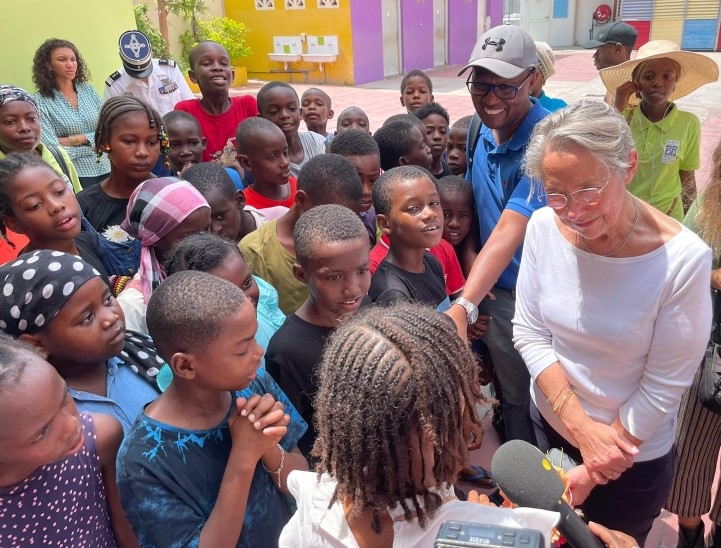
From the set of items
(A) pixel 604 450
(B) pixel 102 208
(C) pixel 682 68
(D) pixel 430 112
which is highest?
(C) pixel 682 68

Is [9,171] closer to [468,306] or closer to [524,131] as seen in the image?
[468,306]

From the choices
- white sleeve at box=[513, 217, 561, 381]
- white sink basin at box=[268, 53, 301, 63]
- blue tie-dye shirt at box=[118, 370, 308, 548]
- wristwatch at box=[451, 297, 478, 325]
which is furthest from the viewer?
white sink basin at box=[268, 53, 301, 63]

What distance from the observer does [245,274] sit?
7.29ft

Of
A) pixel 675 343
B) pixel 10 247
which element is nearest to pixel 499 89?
pixel 675 343

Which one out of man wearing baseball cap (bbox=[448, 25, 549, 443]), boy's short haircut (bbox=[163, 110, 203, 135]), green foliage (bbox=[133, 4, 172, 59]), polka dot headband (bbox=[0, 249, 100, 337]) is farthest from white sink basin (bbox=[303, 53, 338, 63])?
polka dot headband (bbox=[0, 249, 100, 337])

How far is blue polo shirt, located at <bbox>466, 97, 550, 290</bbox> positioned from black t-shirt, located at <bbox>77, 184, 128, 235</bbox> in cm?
176

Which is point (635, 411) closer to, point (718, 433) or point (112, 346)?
point (718, 433)

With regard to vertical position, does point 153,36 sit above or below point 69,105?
above

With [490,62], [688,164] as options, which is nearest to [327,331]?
[490,62]

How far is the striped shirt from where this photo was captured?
4672 mm

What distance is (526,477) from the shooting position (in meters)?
1.24

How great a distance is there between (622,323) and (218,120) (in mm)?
3668

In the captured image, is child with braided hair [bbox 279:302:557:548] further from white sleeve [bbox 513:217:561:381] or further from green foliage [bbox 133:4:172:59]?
green foliage [bbox 133:4:172:59]

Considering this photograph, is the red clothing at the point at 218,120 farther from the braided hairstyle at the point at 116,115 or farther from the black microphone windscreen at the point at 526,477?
the black microphone windscreen at the point at 526,477
